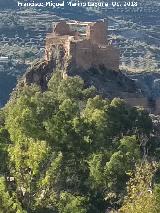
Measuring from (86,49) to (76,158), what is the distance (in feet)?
85.9

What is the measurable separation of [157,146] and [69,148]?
9.13 m

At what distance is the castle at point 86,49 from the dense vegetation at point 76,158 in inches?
573

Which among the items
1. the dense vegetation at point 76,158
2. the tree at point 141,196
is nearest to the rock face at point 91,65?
the dense vegetation at point 76,158

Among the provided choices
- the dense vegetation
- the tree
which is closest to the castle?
the dense vegetation

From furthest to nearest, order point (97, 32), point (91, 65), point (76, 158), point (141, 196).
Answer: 1. point (97, 32)
2. point (91, 65)
3. point (76, 158)
4. point (141, 196)

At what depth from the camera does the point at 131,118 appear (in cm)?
6316

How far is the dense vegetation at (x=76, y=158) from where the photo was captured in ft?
148

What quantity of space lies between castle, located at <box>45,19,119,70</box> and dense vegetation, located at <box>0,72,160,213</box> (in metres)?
14.6

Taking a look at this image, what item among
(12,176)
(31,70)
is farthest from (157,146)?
(31,70)

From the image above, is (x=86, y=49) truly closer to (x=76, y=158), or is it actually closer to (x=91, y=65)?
(x=91, y=65)

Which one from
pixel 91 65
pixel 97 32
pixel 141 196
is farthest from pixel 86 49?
pixel 141 196

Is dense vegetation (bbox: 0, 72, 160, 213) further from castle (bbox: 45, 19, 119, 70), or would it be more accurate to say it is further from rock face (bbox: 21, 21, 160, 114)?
castle (bbox: 45, 19, 119, 70)

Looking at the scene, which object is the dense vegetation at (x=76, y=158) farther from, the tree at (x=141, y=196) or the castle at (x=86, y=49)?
the castle at (x=86, y=49)

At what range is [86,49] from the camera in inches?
3066
